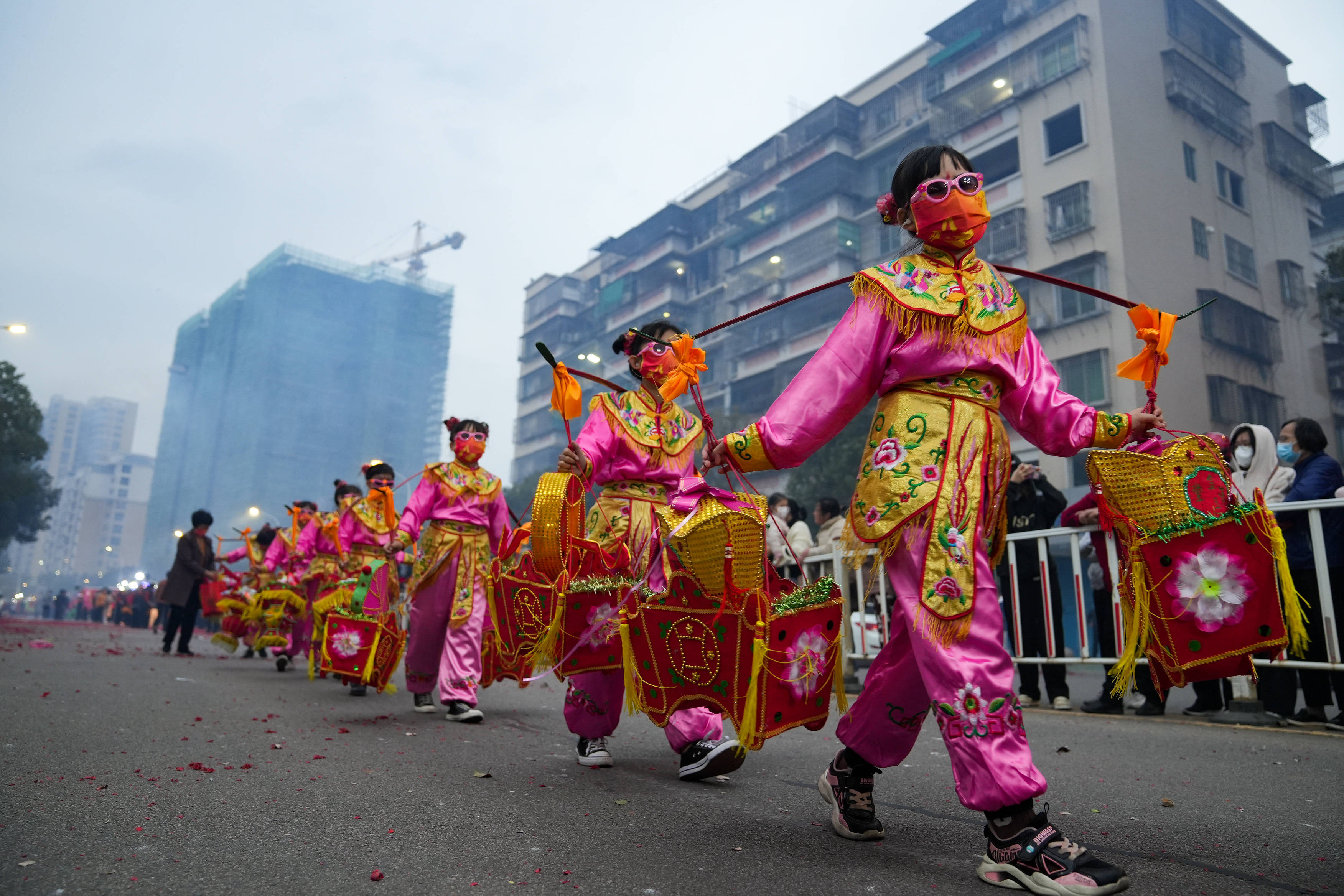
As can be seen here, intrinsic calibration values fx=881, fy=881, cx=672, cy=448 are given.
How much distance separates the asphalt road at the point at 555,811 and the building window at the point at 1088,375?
19133mm

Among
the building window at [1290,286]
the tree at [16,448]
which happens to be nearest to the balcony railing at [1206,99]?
the building window at [1290,286]

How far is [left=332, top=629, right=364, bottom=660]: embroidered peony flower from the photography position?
5.50m

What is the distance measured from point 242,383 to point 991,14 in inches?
2588

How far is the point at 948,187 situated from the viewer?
251cm

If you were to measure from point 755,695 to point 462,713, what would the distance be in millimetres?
3301

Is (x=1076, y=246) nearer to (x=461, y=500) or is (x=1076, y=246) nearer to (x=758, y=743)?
(x=461, y=500)

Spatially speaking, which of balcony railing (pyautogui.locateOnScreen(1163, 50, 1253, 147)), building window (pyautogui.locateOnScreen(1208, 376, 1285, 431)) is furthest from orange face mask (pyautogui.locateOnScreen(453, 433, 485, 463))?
balcony railing (pyautogui.locateOnScreen(1163, 50, 1253, 147))

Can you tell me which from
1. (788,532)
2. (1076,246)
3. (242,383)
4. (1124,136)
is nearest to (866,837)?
(788,532)

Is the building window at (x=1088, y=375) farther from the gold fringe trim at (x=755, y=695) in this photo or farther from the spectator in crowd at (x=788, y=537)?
the gold fringe trim at (x=755, y=695)

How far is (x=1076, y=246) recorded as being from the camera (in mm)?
23422

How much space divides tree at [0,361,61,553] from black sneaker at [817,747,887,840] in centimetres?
3526

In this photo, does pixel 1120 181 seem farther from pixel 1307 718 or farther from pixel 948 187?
pixel 948 187

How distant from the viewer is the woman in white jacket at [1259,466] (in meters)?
5.45

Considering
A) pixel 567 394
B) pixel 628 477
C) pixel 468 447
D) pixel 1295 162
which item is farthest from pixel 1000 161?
pixel 567 394
